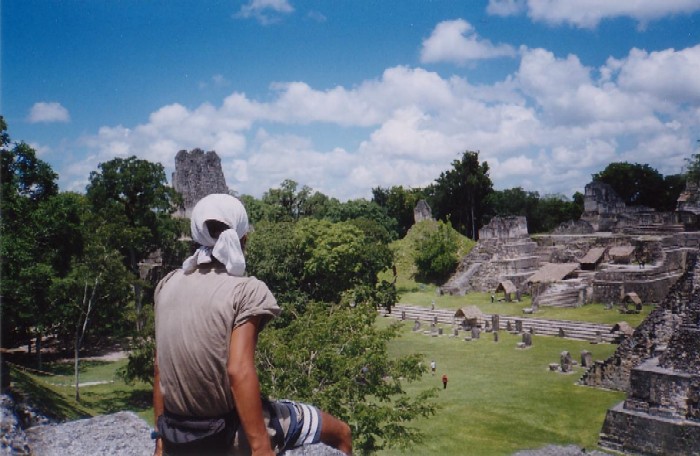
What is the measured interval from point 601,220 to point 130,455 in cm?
5933

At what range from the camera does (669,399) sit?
1495 centimetres

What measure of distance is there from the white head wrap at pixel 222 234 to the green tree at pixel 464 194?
198ft

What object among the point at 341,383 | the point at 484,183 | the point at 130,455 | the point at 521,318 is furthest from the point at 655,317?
the point at 484,183

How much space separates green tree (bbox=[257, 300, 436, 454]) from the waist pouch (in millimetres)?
8658

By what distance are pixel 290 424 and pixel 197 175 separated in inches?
1299

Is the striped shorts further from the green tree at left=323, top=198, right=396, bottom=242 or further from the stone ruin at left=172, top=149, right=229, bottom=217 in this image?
the green tree at left=323, top=198, right=396, bottom=242

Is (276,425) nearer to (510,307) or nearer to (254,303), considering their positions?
(254,303)

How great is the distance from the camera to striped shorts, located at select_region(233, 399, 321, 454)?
3.20m

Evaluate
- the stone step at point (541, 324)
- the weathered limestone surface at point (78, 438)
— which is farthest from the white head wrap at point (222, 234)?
the stone step at point (541, 324)

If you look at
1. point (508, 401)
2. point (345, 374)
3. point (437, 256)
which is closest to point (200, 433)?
point (345, 374)

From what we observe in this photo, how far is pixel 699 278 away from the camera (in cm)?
1664

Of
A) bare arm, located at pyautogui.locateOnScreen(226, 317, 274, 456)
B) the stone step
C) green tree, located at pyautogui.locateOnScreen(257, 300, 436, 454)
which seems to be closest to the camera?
bare arm, located at pyautogui.locateOnScreen(226, 317, 274, 456)

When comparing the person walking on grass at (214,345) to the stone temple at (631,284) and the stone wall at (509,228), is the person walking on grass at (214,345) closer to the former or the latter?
the stone temple at (631,284)

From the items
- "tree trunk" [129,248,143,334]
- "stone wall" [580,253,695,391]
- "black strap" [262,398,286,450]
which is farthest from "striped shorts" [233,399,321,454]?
"tree trunk" [129,248,143,334]
